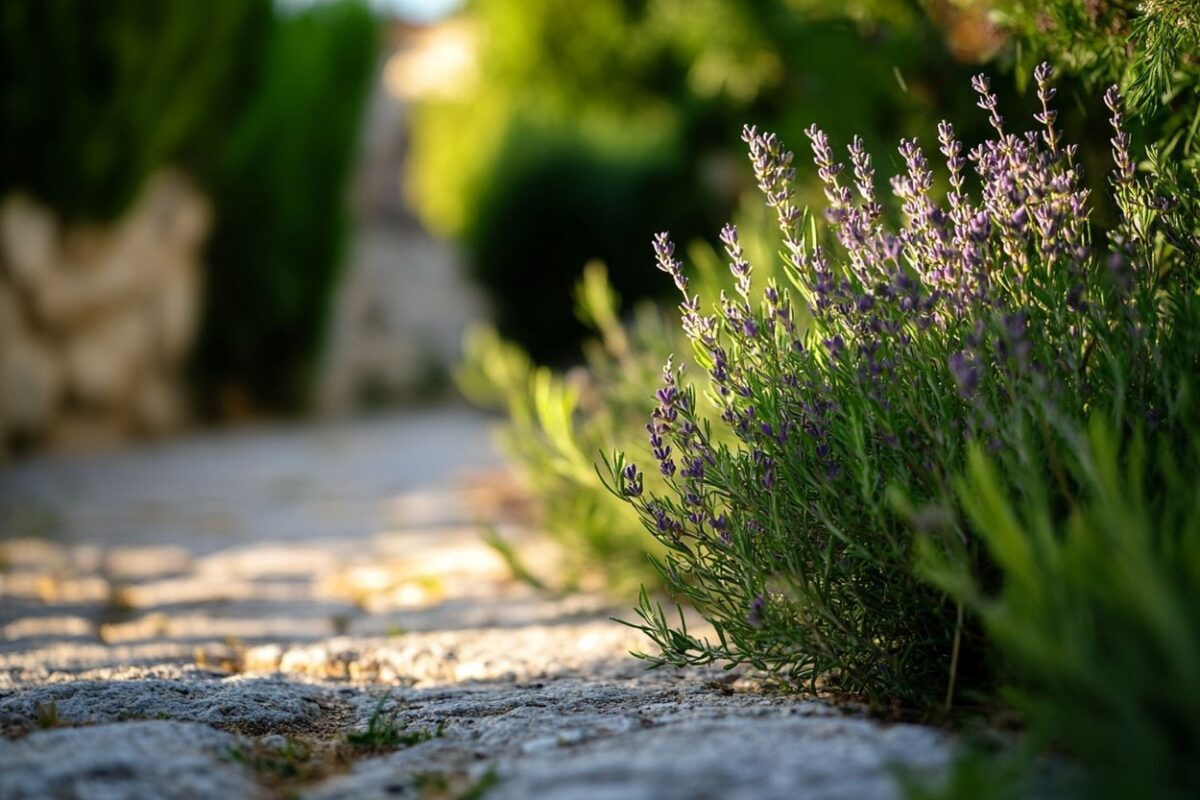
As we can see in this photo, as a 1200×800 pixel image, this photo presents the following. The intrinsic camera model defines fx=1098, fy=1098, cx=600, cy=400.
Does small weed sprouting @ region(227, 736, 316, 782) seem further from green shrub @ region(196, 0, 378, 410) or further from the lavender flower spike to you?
green shrub @ region(196, 0, 378, 410)

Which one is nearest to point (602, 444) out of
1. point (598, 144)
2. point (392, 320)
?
point (598, 144)

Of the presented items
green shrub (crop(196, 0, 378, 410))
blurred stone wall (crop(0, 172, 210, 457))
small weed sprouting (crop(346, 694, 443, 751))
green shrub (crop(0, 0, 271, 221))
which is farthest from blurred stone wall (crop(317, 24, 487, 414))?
small weed sprouting (crop(346, 694, 443, 751))

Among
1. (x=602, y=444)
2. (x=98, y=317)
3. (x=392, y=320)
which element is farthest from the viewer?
(x=392, y=320)

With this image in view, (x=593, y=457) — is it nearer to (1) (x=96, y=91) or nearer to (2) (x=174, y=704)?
(2) (x=174, y=704)

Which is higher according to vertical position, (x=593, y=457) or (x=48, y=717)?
(x=593, y=457)

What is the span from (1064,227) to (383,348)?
935cm

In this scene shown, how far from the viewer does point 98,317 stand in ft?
Result: 22.3

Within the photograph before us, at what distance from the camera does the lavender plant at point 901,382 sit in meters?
1.54

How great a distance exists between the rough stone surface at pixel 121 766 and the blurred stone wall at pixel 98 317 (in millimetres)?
5123

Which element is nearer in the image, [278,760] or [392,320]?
[278,760]

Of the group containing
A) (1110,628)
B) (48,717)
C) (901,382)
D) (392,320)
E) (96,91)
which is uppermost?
(392,320)

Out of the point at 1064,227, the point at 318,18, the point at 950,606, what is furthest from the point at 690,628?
the point at 318,18

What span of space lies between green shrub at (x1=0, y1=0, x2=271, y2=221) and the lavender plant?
17.0ft

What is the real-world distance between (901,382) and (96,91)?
224 inches
